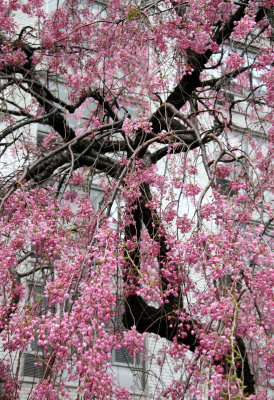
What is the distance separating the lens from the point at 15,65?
586cm

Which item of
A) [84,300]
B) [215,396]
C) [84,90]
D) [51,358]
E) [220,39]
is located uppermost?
[220,39]

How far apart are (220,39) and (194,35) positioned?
567 mm

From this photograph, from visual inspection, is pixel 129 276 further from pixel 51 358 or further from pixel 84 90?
pixel 84 90

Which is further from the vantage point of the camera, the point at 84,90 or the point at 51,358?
the point at 84,90

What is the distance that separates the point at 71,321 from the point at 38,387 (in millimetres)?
391

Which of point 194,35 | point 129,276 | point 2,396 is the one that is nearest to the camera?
point 129,276

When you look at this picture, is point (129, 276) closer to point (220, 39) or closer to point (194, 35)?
point (194, 35)

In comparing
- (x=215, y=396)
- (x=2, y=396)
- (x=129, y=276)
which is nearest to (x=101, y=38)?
(x=129, y=276)

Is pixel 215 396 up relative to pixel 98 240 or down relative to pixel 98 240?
down

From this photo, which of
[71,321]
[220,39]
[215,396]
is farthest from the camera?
[220,39]

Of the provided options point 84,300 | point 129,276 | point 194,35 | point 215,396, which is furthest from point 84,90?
point 215,396

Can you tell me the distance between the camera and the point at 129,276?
3.85 meters

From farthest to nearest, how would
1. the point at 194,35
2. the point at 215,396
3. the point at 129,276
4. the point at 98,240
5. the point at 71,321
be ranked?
the point at 194,35, the point at 129,276, the point at 98,240, the point at 71,321, the point at 215,396

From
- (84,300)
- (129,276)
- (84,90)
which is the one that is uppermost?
(84,90)
